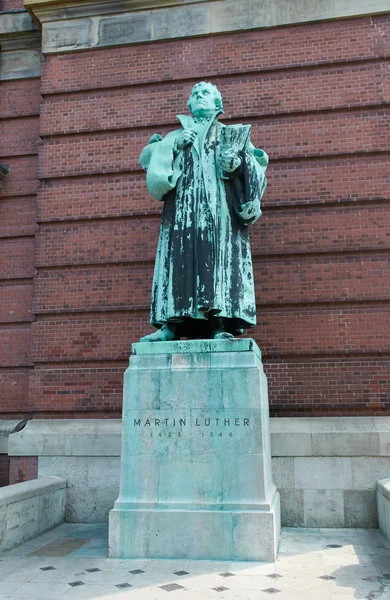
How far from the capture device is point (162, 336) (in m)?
6.71

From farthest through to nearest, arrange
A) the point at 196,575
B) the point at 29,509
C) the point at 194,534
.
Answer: the point at 29,509 → the point at 194,534 → the point at 196,575

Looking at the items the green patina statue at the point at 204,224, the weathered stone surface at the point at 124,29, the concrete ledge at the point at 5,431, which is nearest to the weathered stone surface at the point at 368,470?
the green patina statue at the point at 204,224

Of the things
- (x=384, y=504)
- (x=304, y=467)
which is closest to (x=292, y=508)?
(x=304, y=467)

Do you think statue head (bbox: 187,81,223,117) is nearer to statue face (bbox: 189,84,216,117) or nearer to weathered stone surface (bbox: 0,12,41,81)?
statue face (bbox: 189,84,216,117)

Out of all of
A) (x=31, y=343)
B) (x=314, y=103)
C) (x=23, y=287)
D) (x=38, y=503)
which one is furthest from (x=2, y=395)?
(x=314, y=103)

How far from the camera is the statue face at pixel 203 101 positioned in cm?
702

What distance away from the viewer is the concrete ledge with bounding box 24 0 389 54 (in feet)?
32.8

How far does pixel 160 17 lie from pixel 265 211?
14.0ft

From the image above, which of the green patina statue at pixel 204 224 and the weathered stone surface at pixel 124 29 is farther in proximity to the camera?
the weathered stone surface at pixel 124 29

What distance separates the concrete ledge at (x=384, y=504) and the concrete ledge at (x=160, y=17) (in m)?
7.70

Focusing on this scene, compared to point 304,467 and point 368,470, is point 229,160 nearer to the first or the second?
point 304,467

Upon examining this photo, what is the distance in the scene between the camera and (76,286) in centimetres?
975

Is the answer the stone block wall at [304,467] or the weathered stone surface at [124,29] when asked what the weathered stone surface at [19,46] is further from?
the stone block wall at [304,467]

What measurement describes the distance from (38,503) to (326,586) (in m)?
4.03
